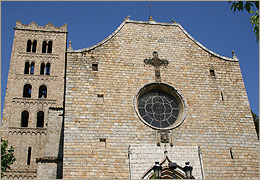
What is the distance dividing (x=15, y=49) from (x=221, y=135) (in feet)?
86.5

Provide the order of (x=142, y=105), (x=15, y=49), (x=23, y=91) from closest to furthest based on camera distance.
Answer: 1. (x=142, y=105)
2. (x=23, y=91)
3. (x=15, y=49)

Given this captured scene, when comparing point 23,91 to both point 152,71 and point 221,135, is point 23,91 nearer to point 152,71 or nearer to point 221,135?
point 152,71

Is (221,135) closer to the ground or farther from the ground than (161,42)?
closer to the ground

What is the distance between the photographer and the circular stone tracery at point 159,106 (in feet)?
51.9

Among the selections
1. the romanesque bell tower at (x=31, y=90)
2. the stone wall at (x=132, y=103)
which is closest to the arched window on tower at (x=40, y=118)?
the romanesque bell tower at (x=31, y=90)

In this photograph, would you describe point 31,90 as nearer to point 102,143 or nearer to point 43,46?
point 43,46

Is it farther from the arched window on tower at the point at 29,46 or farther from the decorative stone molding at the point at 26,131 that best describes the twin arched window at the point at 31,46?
the decorative stone molding at the point at 26,131

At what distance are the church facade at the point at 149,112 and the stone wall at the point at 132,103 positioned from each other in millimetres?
39

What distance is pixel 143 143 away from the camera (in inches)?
586

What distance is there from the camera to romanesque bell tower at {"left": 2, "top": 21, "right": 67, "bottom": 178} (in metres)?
30.4

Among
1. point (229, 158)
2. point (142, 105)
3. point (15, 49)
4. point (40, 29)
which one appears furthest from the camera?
point (40, 29)

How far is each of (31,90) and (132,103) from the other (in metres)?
20.3

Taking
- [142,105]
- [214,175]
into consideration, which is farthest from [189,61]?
[214,175]

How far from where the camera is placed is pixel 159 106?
16297 millimetres
